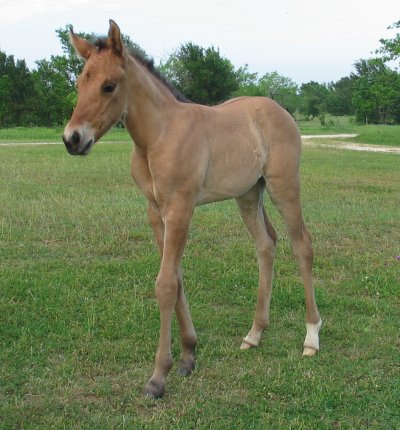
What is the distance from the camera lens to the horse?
10.8 ft

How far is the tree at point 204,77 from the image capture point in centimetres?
3941

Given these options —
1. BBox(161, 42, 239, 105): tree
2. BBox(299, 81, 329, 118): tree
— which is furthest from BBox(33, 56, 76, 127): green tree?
BBox(299, 81, 329, 118): tree

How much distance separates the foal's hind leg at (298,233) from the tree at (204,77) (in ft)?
114

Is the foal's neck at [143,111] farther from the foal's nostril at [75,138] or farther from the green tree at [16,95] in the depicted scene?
the green tree at [16,95]

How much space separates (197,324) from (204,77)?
36374 mm

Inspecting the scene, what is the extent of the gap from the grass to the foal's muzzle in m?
1.50

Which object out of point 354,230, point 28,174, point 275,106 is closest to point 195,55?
point 28,174

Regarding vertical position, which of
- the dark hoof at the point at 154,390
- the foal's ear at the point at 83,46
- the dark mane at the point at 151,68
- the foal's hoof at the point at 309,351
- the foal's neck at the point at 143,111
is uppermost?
the foal's ear at the point at 83,46

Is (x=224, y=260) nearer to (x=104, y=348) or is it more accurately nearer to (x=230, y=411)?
(x=104, y=348)

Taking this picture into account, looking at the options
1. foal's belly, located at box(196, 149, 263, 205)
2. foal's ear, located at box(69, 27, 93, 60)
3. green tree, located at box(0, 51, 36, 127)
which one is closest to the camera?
foal's ear, located at box(69, 27, 93, 60)

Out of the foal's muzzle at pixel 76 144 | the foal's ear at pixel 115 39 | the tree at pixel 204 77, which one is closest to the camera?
the foal's muzzle at pixel 76 144

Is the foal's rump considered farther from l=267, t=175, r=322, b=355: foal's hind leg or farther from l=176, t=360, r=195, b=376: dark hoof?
l=176, t=360, r=195, b=376: dark hoof

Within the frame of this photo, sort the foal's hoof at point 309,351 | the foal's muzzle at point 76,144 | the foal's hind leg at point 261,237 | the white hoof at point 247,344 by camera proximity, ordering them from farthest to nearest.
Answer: the foal's hind leg at point 261,237
the white hoof at point 247,344
the foal's hoof at point 309,351
the foal's muzzle at point 76,144

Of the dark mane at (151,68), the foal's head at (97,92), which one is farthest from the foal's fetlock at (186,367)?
the dark mane at (151,68)
